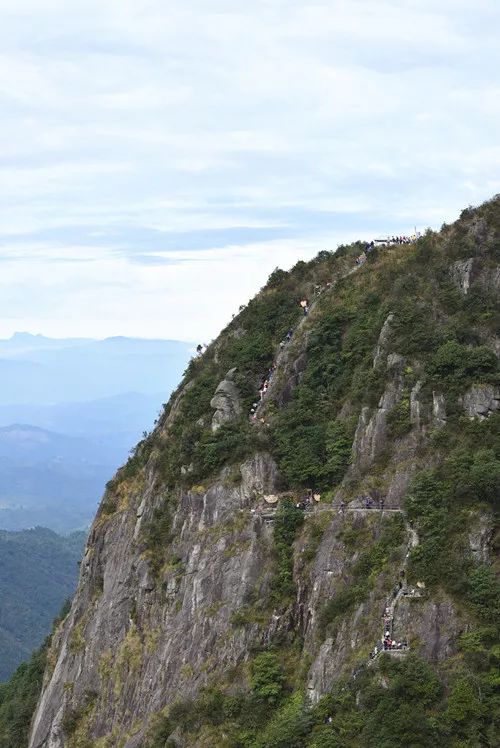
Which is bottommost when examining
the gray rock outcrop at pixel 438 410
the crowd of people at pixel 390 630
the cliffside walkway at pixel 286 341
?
the crowd of people at pixel 390 630

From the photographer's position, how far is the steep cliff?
2950 cm

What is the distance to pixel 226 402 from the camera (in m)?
44.1

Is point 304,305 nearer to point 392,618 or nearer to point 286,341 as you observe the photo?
point 286,341

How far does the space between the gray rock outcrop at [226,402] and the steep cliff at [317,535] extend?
88 millimetres

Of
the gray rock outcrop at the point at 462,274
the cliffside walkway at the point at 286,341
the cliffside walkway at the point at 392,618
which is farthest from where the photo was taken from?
the cliffside walkway at the point at 286,341

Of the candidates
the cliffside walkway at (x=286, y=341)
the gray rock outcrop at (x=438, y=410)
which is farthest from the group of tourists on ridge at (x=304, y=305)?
the gray rock outcrop at (x=438, y=410)

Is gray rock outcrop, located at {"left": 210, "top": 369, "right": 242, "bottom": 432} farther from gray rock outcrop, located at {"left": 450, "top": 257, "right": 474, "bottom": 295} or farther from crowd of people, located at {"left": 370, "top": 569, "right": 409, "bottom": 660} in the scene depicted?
crowd of people, located at {"left": 370, "top": 569, "right": 409, "bottom": 660}

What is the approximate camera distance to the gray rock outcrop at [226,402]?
43250mm

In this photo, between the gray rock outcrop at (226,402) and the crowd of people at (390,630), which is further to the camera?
the gray rock outcrop at (226,402)

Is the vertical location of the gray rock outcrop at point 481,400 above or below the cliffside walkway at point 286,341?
below

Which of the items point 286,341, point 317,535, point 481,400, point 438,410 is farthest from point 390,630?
point 286,341

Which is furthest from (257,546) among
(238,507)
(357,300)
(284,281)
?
(284,281)

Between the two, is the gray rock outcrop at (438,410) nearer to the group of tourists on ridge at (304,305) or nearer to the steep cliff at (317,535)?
the steep cliff at (317,535)

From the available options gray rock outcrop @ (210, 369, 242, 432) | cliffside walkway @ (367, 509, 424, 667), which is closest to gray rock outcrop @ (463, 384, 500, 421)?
cliffside walkway @ (367, 509, 424, 667)
